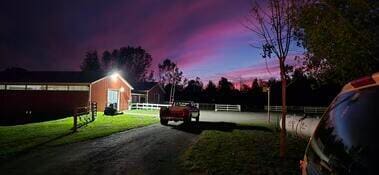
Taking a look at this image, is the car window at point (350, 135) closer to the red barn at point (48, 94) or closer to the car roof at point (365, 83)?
the car roof at point (365, 83)

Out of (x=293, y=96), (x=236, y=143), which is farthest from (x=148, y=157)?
(x=293, y=96)

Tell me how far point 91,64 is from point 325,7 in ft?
379

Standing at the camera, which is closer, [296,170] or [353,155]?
[353,155]

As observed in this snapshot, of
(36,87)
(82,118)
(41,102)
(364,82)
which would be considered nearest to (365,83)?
(364,82)

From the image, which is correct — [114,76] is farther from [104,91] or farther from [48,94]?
[48,94]

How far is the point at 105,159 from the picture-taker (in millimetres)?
11484

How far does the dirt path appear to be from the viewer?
983 centimetres

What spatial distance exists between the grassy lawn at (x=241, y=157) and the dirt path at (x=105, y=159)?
635 millimetres

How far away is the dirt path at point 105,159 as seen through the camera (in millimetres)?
9828

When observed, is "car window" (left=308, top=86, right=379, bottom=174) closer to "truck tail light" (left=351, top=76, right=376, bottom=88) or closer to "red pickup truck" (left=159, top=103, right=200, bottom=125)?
"truck tail light" (left=351, top=76, right=376, bottom=88)

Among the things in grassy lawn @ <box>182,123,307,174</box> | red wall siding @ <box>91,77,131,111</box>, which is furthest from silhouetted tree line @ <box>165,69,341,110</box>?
grassy lawn @ <box>182,123,307,174</box>

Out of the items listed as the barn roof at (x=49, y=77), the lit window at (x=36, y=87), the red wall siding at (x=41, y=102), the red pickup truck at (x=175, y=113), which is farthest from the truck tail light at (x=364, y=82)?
the lit window at (x=36, y=87)

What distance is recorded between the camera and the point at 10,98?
40.8 meters

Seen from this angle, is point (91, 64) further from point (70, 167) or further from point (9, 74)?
point (70, 167)
